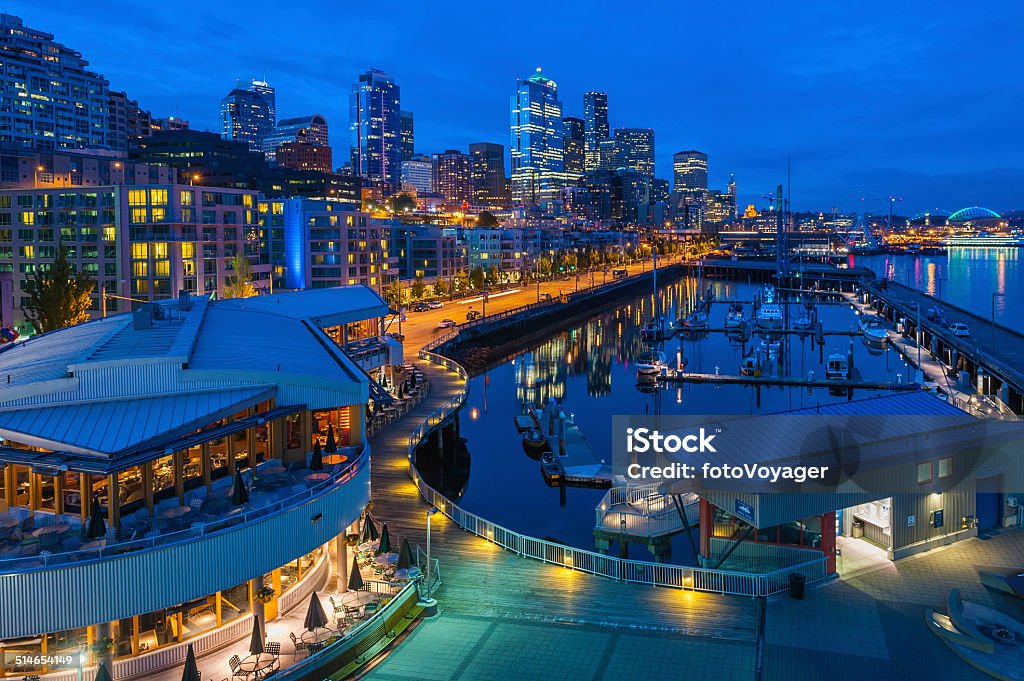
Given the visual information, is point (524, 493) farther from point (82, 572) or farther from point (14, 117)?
point (14, 117)

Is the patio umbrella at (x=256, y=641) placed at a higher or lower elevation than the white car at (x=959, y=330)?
lower

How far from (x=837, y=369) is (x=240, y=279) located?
61391 millimetres

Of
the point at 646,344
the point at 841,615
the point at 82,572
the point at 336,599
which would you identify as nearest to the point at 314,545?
the point at 336,599

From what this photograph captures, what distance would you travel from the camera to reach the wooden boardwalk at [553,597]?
23688mm

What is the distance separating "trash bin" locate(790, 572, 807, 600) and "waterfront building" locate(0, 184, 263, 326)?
78683 mm

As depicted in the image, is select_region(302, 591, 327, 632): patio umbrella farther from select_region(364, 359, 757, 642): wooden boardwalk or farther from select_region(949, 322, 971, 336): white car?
select_region(949, 322, 971, 336): white car

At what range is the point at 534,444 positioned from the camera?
55969 millimetres

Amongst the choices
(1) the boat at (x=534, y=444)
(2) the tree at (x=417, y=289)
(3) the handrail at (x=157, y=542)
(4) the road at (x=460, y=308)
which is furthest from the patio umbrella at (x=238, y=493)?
(2) the tree at (x=417, y=289)

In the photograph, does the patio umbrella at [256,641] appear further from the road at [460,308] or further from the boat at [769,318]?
the boat at [769,318]

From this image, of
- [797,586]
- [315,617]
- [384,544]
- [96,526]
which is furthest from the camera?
[384,544]

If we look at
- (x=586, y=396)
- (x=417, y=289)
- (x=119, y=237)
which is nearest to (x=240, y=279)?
(x=119, y=237)

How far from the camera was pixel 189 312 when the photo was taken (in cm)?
3853

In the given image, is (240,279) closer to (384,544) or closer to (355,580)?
(384,544)

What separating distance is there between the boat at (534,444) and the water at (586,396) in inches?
23.6
